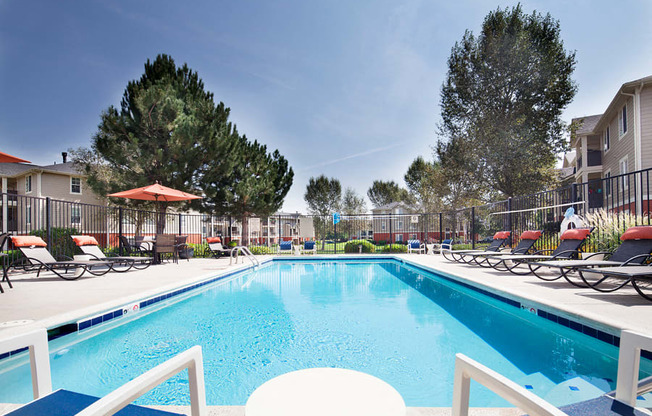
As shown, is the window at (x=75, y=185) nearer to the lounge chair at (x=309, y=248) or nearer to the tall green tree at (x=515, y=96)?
the lounge chair at (x=309, y=248)

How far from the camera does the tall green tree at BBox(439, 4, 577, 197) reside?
15.3 metres

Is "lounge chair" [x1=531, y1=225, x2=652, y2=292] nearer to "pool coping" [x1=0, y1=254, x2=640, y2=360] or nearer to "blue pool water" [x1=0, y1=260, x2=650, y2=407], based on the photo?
"pool coping" [x1=0, y1=254, x2=640, y2=360]

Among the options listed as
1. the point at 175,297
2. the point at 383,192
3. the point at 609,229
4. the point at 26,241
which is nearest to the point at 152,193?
the point at 26,241

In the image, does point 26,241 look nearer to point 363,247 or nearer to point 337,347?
point 337,347

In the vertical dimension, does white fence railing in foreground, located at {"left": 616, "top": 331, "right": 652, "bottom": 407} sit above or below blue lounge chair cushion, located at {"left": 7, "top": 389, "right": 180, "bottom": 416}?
above

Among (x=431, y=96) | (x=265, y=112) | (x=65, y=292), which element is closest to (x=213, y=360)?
(x=65, y=292)

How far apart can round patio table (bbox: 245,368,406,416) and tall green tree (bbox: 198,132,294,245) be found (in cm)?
1346

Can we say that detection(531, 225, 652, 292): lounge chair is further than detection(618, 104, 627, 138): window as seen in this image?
No

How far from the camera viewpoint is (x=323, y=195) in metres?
35.1

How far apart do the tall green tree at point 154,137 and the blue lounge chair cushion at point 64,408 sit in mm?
13702

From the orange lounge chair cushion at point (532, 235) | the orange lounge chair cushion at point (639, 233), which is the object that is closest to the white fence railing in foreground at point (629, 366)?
the orange lounge chair cushion at point (639, 233)

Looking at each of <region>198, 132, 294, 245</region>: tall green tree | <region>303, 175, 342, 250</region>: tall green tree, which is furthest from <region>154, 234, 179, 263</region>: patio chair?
<region>303, 175, 342, 250</region>: tall green tree

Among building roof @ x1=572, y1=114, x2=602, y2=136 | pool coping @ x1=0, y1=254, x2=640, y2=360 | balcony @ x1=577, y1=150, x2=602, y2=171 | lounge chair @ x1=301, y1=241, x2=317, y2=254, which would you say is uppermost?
building roof @ x1=572, y1=114, x2=602, y2=136

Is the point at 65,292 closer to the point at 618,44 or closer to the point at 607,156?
the point at 618,44
